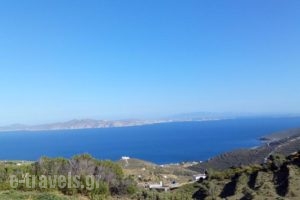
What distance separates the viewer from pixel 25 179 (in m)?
15.3

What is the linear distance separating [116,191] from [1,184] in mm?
4824

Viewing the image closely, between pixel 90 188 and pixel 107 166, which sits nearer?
pixel 90 188

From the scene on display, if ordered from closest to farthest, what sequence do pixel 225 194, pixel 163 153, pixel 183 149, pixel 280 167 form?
pixel 225 194, pixel 280 167, pixel 163 153, pixel 183 149

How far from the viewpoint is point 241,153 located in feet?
305

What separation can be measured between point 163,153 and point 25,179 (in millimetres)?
134658

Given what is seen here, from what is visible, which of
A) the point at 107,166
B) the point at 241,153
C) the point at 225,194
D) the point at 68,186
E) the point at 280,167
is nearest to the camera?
the point at 68,186

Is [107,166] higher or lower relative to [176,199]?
higher

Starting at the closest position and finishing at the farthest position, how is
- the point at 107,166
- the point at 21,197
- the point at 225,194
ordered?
the point at 21,197
the point at 107,166
the point at 225,194

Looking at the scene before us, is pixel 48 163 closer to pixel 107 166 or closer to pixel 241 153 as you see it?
pixel 107 166

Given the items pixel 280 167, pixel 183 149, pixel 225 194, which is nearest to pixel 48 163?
pixel 225 194

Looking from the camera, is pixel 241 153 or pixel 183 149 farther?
pixel 183 149

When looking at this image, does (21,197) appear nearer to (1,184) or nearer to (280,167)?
(1,184)

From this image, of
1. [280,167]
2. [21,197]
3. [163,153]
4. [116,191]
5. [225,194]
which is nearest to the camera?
[21,197]

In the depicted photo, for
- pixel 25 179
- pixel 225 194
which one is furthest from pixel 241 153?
pixel 25 179
